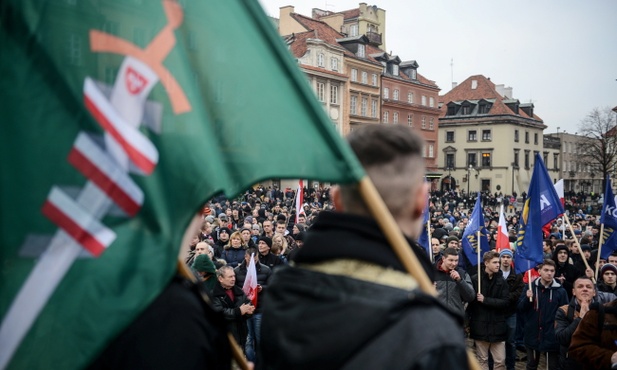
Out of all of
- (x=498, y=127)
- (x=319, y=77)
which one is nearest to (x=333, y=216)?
(x=319, y=77)

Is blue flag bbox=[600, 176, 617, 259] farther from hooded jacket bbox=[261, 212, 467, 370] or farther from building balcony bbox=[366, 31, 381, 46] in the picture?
building balcony bbox=[366, 31, 381, 46]

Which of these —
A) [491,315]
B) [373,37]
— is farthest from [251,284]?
[373,37]

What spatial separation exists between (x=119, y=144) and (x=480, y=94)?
7999 cm

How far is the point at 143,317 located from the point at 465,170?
78.2 m

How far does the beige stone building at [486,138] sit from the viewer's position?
73.8 metres

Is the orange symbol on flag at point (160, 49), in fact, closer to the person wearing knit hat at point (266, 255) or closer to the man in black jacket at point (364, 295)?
the man in black jacket at point (364, 295)

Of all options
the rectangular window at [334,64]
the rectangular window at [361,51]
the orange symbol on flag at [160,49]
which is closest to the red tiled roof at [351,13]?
the rectangular window at [361,51]

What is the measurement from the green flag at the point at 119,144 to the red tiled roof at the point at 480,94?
3001 inches

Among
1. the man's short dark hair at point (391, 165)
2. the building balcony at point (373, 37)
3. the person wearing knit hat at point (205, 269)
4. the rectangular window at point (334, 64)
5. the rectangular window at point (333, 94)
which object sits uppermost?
the building balcony at point (373, 37)

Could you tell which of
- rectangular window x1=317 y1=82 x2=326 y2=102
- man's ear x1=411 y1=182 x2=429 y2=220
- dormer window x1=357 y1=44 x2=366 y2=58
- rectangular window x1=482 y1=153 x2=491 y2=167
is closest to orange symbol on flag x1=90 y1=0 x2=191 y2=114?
man's ear x1=411 y1=182 x2=429 y2=220

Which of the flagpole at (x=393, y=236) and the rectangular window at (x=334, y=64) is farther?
the rectangular window at (x=334, y=64)

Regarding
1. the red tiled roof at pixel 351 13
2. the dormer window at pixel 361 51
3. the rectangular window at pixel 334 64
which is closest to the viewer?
the rectangular window at pixel 334 64

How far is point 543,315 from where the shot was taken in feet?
27.0

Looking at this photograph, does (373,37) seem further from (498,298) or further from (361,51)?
(498,298)
